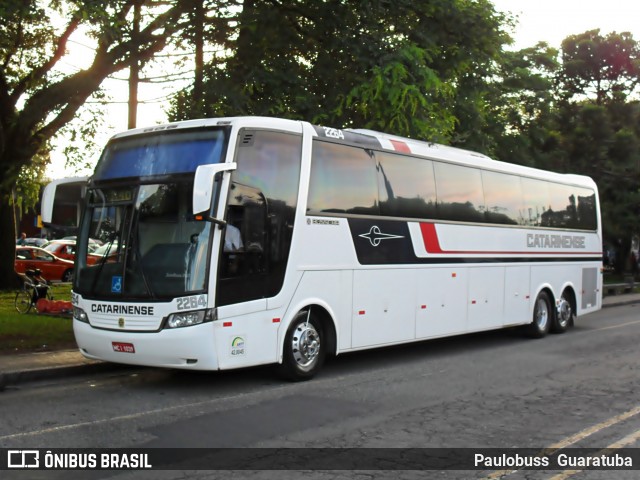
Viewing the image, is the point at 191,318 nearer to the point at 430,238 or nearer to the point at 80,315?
the point at 80,315

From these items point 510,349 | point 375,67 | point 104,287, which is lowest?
point 510,349

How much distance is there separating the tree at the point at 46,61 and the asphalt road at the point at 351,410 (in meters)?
6.17

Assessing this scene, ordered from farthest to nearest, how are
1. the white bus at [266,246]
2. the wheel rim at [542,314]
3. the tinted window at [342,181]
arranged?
1. the wheel rim at [542,314]
2. the tinted window at [342,181]
3. the white bus at [266,246]

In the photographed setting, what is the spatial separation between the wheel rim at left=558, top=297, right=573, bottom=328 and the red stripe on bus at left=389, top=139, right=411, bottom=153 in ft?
22.0

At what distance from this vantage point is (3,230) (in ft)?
79.8

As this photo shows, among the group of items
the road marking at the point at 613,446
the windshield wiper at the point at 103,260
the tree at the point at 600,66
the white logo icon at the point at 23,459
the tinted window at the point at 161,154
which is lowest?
the white logo icon at the point at 23,459

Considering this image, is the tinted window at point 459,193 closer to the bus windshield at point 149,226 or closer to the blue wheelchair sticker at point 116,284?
the bus windshield at point 149,226

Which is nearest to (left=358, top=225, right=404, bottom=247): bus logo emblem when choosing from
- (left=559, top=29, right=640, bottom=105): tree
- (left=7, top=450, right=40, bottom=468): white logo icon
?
(left=7, top=450, right=40, bottom=468): white logo icon

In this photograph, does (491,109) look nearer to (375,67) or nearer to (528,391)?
(375,67)

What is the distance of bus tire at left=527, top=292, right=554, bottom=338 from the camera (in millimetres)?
15570

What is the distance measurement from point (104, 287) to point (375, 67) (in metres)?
5.99

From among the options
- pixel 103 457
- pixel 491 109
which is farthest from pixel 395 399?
pixel 491 109

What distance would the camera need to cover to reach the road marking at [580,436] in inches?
228

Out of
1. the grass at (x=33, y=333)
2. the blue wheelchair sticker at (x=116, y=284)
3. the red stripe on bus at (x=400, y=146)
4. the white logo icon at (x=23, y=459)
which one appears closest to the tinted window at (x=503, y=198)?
the red stripe on bus at (x=400, y=146)
